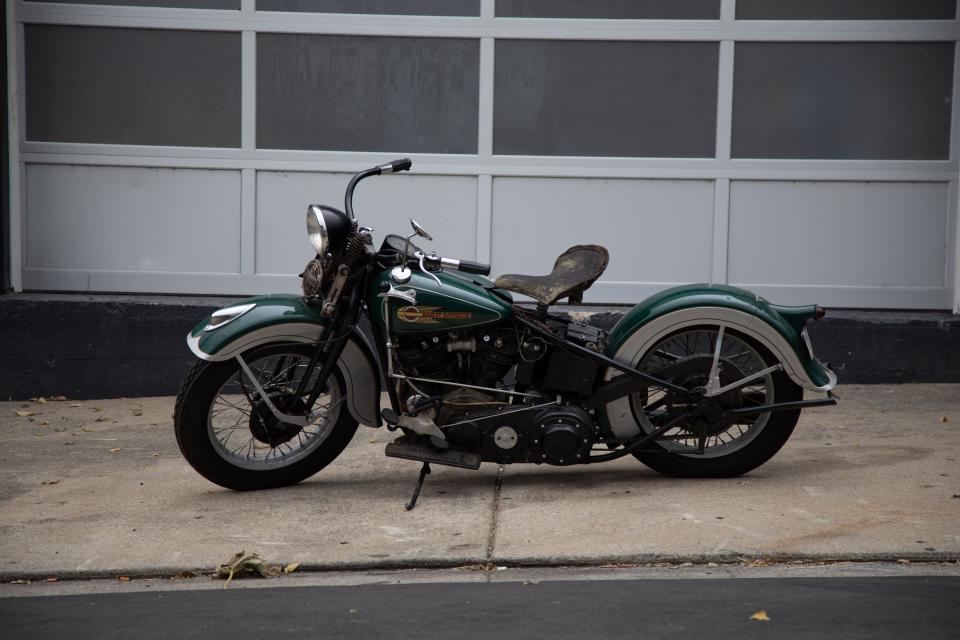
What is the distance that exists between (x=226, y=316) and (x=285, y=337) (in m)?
0.26

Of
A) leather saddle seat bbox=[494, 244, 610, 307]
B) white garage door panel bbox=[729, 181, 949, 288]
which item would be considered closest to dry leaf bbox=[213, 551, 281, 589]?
leather saddle seat bbox=[494, 244, 610, 307]

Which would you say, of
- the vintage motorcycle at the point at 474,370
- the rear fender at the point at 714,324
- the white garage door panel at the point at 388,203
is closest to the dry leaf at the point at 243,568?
the vintage motorcycle at the point at 474,370

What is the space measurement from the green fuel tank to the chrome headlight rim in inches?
21.7

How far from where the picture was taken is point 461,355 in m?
5.34

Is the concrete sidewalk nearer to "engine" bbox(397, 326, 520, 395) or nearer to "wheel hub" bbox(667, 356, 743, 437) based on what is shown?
"wheel hub" bbox(667, 356, 743, 437)

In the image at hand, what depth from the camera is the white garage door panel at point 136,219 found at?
26.3ft

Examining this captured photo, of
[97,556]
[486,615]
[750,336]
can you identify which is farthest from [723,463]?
[97,556]

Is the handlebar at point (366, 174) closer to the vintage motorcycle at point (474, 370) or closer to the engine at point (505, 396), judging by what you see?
the vintage motorcycle at point (474, 370)

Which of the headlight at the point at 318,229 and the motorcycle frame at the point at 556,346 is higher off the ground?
the headlight at the point at 318,229

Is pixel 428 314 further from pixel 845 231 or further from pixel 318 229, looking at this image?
pixel 845 231

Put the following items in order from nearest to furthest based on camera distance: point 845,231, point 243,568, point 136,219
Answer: point 243,568
point 845,231
point 136,219

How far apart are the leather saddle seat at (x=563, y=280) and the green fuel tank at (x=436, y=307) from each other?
0.11 metres

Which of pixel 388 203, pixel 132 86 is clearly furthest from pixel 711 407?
pixel 132 86

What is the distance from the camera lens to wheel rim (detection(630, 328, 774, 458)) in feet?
17.6
